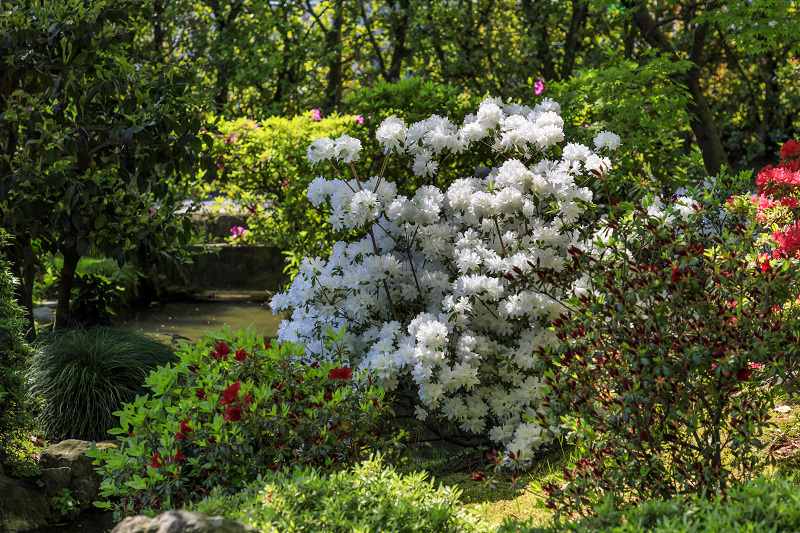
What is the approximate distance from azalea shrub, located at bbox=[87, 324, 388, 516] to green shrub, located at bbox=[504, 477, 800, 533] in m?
1.05

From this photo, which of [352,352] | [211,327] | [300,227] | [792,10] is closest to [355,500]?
[352,352]

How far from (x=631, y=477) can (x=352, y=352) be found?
1844mm

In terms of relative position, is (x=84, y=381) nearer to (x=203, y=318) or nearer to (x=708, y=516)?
(x=708, y=516)

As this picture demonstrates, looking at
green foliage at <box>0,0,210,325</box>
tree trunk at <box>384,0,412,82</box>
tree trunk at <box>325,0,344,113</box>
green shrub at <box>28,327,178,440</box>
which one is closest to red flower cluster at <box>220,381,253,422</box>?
green shrub at <box>28,327,178,440</box>

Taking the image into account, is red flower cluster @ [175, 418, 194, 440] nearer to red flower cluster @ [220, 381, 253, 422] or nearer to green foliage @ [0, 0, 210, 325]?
red flower cluster @ [220, 381, 253, 422]

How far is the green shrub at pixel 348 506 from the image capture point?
240 centimetres

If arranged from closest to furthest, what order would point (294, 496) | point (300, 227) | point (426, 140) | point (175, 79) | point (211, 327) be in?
point (294, 496) < point (426, 140) < point (175, 79) < point (300, 227) < point (211, 327)

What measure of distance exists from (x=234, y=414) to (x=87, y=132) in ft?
10.3

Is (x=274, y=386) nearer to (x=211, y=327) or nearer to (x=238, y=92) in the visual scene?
(x=211, y=327)

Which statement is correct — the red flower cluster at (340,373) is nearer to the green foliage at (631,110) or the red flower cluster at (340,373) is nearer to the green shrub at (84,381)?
the green shrub at (84,381)

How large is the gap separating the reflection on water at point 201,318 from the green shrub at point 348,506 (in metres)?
4.99

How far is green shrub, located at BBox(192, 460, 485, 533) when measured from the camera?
2.40m

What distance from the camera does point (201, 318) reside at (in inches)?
356

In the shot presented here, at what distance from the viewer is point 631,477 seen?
2537mm
